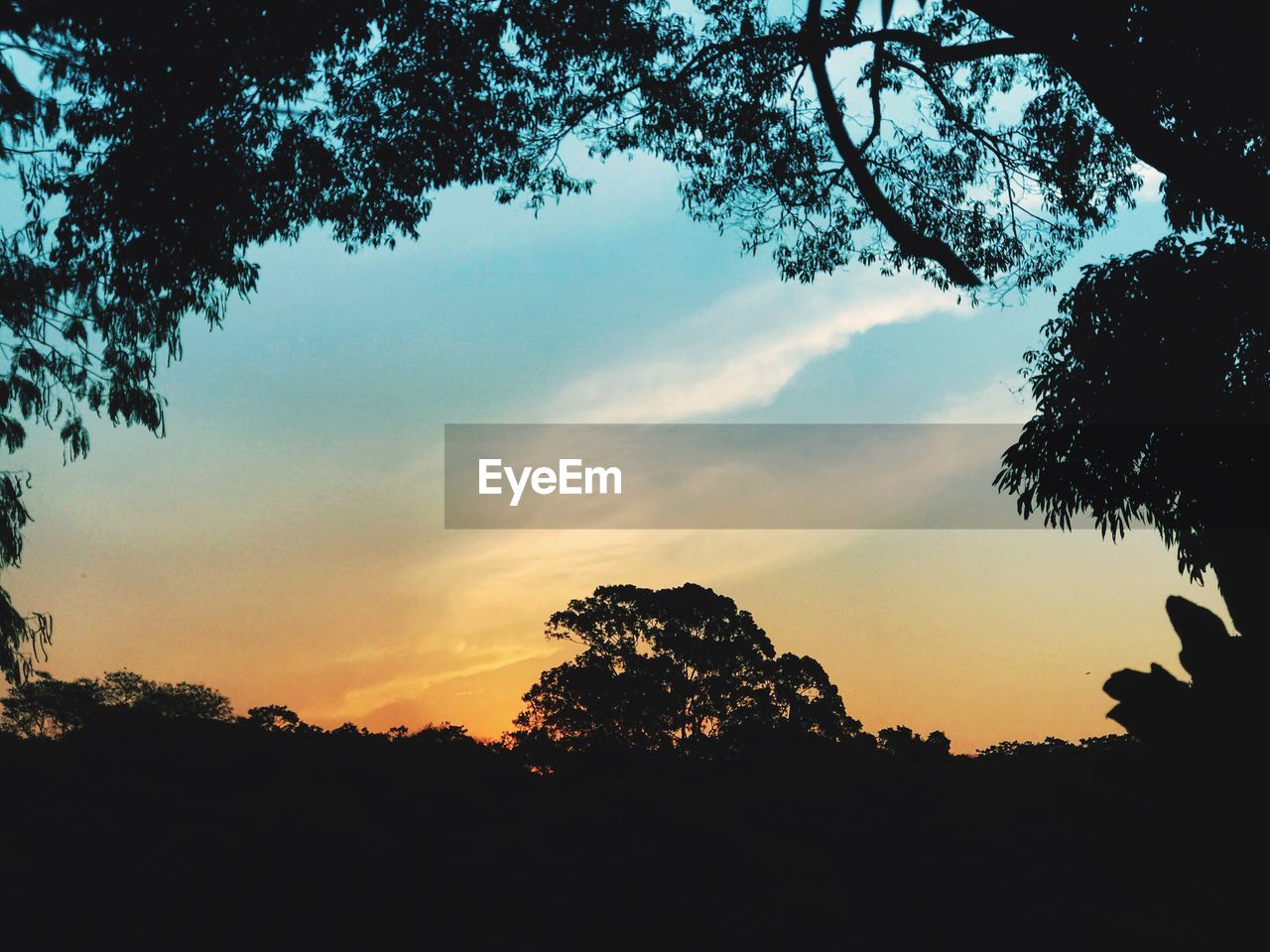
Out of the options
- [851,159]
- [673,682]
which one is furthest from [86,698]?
[851,159]

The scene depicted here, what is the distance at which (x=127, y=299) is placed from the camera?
14.2 metres

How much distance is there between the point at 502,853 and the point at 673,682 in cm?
2427

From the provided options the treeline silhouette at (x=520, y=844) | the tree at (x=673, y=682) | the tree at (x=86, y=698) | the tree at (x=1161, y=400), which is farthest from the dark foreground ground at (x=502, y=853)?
the tree at (x=86, y=698)

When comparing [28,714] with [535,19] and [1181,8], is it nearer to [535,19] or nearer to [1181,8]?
[535,19]

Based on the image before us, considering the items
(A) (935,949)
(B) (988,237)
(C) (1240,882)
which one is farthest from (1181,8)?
(C) (1240,882)

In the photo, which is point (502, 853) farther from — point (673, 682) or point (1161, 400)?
point (673, 682)

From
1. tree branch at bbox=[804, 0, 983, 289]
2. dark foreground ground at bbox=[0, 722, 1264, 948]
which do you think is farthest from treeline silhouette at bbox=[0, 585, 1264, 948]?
tree branch at bbox=[804, 0, 983, 289]

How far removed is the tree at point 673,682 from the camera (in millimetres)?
30453

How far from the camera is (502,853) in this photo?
21.7ft

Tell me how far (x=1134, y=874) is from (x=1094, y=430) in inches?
514

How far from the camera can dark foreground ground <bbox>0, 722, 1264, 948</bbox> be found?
234 inches

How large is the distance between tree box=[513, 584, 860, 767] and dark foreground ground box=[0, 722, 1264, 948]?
21.8 metres

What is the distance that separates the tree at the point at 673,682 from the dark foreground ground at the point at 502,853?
21.8m

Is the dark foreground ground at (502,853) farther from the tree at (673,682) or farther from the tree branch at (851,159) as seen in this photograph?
the tree at (673,682)
